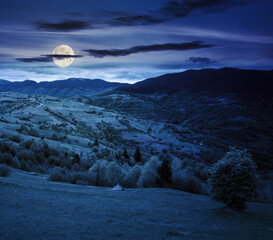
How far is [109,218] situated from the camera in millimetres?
14938

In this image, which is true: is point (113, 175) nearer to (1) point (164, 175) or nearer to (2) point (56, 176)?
(2) point (56, 176)

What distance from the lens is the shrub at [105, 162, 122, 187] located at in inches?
1225

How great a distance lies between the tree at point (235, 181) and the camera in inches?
799

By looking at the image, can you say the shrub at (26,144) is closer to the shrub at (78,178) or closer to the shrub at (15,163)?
the shrub at (15,163)

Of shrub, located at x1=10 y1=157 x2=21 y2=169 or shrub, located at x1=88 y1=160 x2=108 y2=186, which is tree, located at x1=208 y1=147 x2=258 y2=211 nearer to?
shrub, located at x1=88 y1=160 x2=108 y2=186

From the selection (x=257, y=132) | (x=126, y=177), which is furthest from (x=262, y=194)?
(x=257, y=132)

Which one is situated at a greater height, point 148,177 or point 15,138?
point 15,138

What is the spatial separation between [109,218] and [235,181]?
11.6m

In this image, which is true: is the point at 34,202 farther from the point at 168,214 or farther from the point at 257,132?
the point at 257,132

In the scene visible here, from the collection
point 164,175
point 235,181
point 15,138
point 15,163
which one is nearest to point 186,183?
point 164,175

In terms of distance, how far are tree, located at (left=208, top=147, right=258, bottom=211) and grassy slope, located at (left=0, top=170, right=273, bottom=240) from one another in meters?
1.15

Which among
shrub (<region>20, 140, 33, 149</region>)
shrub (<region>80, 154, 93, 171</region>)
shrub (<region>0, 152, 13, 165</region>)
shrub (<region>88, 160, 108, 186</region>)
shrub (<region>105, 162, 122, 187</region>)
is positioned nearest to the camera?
shrub (<region>0, 152, 13, 165</region>)

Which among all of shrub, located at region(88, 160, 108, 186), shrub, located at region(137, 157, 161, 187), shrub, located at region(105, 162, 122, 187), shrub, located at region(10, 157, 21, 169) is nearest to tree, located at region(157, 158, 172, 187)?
shrub, located at region(137, 157, 161, 187)

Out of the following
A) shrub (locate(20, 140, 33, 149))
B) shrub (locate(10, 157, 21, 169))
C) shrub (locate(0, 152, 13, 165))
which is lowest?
shrub (locate(10, 157, 21, 169))
